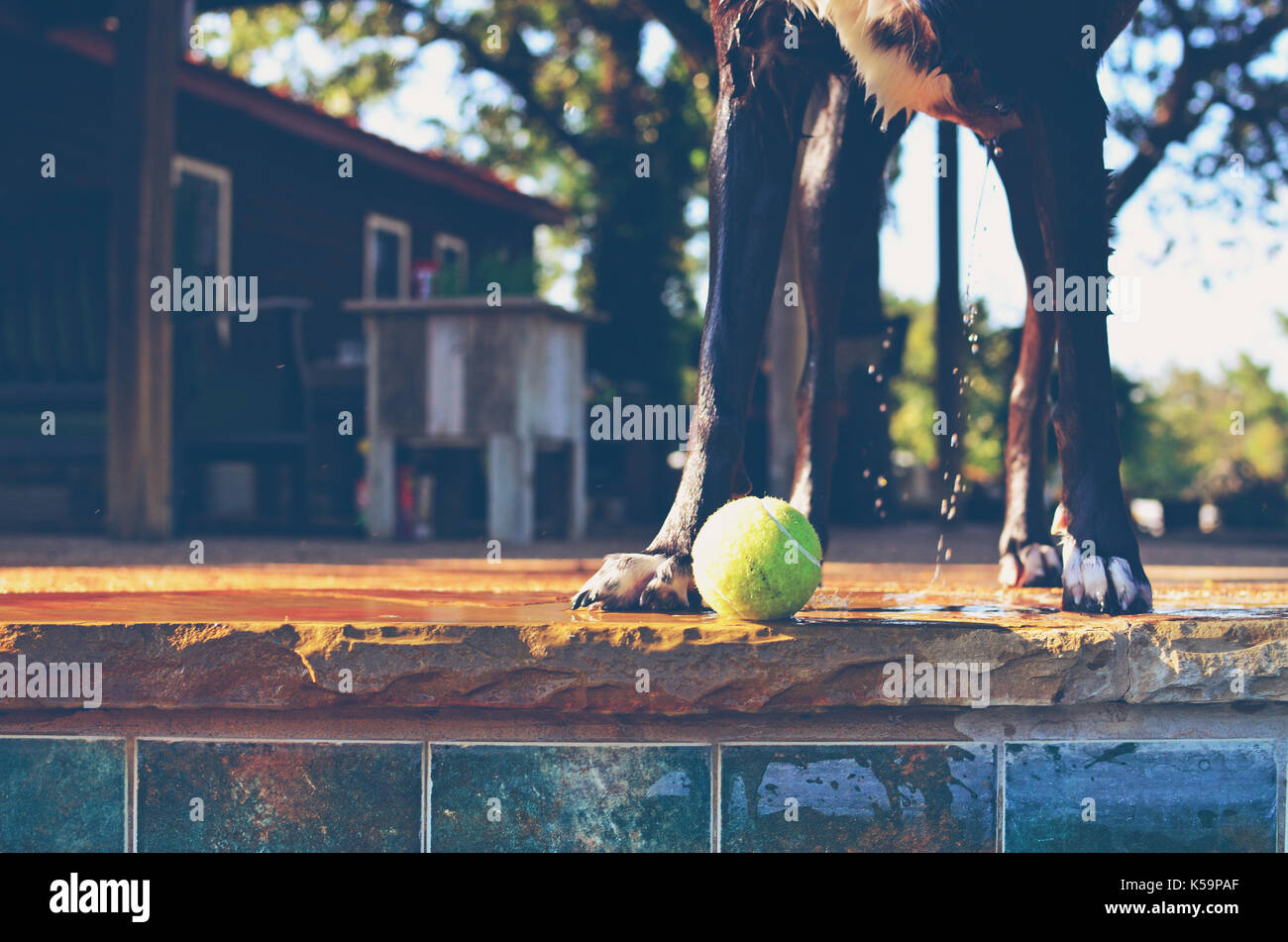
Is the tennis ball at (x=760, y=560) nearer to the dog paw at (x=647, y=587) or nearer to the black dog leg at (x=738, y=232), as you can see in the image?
the dog paw at (x=647, y=587)

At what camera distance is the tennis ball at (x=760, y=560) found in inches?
84.7

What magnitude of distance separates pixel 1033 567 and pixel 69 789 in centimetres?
223

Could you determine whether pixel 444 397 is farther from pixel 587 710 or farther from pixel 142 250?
pixel 587 710

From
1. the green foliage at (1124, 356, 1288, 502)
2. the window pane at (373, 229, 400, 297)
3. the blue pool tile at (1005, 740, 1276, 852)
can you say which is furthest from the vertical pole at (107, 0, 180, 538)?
the green foliage at (1124, 356, 1288, 502)

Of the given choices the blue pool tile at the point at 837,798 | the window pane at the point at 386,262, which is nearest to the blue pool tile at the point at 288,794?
the blue pool tile at the point at 837,798

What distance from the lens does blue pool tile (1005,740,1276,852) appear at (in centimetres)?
220

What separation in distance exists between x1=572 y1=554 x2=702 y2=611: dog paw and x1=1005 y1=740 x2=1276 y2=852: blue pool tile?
0.64 meters

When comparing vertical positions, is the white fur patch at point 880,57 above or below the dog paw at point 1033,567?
above

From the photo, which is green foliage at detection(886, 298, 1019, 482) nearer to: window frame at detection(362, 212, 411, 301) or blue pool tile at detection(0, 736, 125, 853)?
blue pool tile at detection(0, 736, 125, 853)

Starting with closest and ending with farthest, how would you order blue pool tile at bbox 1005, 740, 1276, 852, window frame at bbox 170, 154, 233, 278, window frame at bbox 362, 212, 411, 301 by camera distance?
1. blue pool tile at bbox 1005, 740, 1276, 852
2. window frame at bbox 170, 154, 233, 278
3. window frame at bbox 362, 212, 411, 301

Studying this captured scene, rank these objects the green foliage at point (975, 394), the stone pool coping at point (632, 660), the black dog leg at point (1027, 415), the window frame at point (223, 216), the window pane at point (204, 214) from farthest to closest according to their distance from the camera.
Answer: the green foliage at point (975, 394) → the window frame at point (223, 216) → the window pane at point (204, 214) → the black dog leg at point (1027, 415) → the stone pool coping at point (632, 660)

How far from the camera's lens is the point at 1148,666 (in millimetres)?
2154

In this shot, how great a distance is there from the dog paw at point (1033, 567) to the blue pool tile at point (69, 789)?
2088 millimetres
